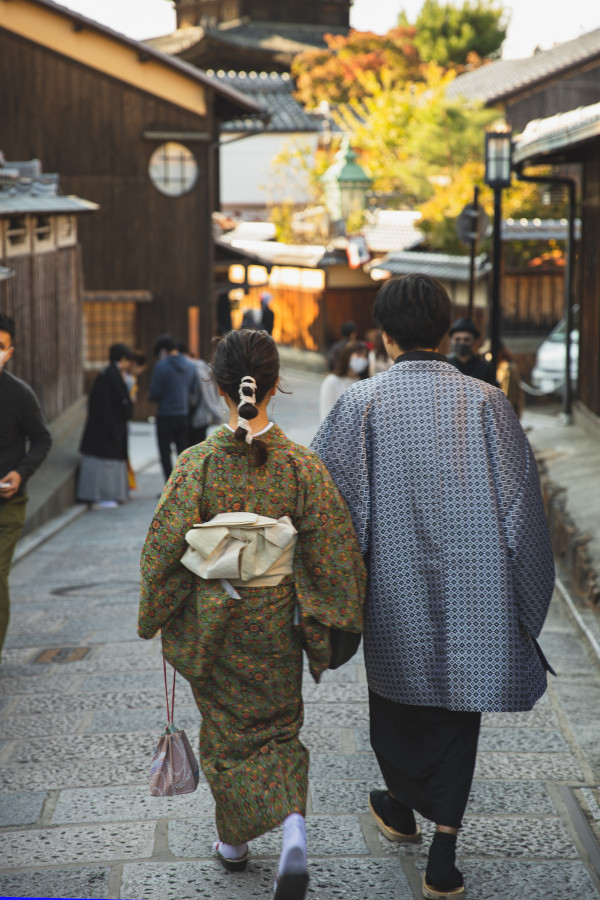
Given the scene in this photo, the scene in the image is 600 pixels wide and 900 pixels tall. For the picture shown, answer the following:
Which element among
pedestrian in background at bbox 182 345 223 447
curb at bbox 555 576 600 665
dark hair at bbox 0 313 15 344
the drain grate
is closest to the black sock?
curb at bbox 555 576 600 665

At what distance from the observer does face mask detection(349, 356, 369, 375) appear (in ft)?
33.3

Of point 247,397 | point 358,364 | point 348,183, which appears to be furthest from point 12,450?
point 348,183

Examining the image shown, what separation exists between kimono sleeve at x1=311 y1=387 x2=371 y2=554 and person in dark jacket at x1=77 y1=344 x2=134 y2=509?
30.0 feet

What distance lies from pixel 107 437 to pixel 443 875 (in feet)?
32.2

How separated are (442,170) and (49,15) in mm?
10922

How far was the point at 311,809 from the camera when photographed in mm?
4133

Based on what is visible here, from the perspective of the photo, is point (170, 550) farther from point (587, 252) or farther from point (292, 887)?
point (587, 252)

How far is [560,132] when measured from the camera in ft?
31.7

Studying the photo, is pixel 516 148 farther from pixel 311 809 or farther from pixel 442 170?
pixel 442 170

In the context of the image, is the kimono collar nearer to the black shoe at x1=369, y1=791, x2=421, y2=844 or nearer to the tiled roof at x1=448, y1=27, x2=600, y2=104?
the black shoe at x1=369, y1=791, x2=421, y2=844

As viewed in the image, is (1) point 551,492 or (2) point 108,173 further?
(2) point 108,173

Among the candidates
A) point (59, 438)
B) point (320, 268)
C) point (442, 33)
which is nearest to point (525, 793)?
point (59, 438)

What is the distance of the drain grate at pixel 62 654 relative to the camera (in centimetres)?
630

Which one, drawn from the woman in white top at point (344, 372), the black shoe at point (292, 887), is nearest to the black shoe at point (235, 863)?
the black shoe at point (292, 887)
